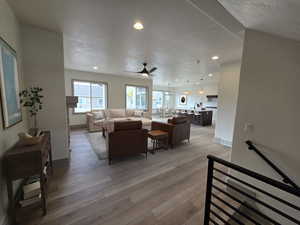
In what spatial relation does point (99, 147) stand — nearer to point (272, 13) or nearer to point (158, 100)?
point (272, 13)

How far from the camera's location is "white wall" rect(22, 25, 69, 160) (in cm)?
262

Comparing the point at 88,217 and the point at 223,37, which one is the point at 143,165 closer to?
the point at 88,217

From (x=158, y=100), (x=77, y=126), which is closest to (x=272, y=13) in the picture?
(x=77, y=126)

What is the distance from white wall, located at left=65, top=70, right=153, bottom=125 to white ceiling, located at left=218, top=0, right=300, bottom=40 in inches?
257

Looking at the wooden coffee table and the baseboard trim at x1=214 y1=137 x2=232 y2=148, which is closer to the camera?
the wooden coffee table

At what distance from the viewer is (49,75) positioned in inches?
110

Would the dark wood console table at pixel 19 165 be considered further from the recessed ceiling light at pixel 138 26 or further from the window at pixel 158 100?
the window at pixel 158 100

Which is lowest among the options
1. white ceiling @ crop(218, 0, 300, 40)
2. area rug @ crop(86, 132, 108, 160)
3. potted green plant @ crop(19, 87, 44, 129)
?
area rug @ crop(86, 132, 108, 160)

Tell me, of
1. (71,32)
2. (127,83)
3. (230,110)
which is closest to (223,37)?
(230,110)

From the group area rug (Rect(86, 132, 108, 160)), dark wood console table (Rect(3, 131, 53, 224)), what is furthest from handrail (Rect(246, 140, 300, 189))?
area rug (Rect(86, 132, 108, 160))

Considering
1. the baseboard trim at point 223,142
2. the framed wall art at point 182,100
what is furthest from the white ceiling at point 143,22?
the framed wall art at point 182,100

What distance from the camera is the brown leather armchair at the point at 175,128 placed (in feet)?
13.9

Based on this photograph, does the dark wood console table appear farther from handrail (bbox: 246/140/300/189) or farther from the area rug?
handrail (bbox: 246/140/300/189)

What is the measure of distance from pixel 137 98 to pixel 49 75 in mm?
6383
